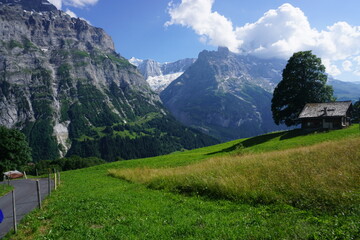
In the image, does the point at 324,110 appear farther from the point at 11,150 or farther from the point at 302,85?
the point at 11,150

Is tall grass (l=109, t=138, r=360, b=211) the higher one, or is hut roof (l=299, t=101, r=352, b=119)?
hut roof (l=299, t=101, r=352, b=119)

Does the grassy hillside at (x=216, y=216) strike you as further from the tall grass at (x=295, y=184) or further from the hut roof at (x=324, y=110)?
the hut roof at (x=324, y=110)

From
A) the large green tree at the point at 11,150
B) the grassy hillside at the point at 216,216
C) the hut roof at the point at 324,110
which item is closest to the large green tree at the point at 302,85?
the hut roof at the point at 324,110

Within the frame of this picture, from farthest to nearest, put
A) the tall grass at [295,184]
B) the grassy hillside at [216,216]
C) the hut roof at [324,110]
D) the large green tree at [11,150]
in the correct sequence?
the large green tree at [11,150], the hut roof at [324,110], the tall grass at [295,184], the grassy hillside at [216,216]

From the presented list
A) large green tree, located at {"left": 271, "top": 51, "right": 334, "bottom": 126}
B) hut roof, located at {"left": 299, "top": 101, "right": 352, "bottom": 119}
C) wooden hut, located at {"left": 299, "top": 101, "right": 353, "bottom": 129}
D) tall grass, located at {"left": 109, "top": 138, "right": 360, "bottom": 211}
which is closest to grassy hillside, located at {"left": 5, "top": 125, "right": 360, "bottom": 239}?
tall grass, located at {"left": 109, "top": 138, "right": 360, "bottom": 211}

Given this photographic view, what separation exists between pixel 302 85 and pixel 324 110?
382 inches

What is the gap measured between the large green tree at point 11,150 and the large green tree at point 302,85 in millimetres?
80574

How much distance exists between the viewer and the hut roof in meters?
63.8

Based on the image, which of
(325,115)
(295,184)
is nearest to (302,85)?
(325,115)

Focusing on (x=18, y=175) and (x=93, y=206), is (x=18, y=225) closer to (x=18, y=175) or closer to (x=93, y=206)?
(x=93, y=206)

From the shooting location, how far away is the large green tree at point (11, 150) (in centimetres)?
7169

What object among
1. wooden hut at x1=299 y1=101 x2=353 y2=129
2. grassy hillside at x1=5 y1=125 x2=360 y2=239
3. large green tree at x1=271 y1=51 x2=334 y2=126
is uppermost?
large green tree at x1=271 y1=51 x2=334 y2=126

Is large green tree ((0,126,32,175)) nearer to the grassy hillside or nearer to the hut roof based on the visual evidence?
the grassy hillside

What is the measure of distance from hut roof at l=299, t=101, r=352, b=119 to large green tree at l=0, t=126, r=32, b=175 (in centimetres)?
8391
